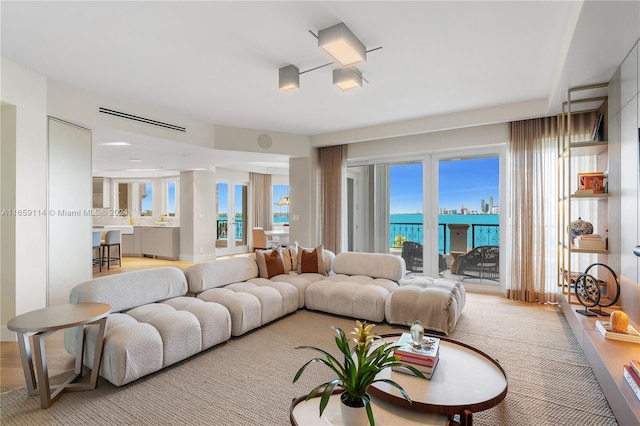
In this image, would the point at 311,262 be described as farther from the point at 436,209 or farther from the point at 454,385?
the point at 454,385

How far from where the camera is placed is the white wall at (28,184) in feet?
10.3

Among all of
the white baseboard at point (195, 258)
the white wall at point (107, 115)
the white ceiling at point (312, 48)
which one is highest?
the white ceiling at point (312, 48)

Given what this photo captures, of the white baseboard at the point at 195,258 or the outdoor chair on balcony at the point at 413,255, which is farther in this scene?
the white baseboard at the point at 195,258

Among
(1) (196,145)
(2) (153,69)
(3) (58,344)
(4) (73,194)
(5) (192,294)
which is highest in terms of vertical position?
(2) (153,69)

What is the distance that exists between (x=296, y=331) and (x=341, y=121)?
338 cm

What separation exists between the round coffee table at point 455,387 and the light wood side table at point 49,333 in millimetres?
1911

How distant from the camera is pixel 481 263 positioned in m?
5.20

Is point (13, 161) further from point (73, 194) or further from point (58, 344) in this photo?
point (58, 344)

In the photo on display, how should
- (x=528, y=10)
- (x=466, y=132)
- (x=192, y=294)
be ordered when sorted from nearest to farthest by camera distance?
1. (x=528, y=10)
2. (x=192, y=294)
3. (x=466, y=132)

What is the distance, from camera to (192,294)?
3.61 meters

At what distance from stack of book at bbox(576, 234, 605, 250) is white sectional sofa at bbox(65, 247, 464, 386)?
130 cm

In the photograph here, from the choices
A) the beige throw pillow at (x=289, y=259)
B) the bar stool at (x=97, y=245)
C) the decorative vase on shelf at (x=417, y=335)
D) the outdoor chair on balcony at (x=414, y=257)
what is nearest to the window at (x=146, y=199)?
the bar stool at (x=97, y=245)

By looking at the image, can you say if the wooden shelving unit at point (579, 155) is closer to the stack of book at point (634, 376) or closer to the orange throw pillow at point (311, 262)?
the stack of book at point (634, 376)

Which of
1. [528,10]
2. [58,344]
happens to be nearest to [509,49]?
[528,10]
